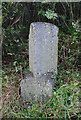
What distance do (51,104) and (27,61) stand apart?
1.26 metres

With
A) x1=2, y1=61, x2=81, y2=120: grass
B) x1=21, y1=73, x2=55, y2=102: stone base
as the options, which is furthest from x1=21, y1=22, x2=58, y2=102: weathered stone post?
x1=2, y1=61, x2=81, y2=120: grass

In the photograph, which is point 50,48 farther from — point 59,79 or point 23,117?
point 23,117

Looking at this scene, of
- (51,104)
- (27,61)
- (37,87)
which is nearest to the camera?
(51,104)

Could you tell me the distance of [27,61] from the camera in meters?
3.36

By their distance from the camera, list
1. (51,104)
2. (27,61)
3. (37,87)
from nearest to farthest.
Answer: (51,104), (37,87), (27,61)

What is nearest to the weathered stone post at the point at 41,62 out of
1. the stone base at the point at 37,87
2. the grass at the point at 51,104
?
the stone base at the point at 37,87

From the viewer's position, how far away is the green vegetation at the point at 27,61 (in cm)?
221

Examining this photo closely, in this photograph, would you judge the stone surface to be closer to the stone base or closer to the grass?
the stone base

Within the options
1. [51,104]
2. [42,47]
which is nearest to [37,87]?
[51,104]

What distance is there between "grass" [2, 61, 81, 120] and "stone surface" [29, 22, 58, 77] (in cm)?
40

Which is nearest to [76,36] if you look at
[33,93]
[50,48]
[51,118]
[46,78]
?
[50,48]

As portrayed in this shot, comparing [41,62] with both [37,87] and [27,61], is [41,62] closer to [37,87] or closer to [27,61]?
[37,87]

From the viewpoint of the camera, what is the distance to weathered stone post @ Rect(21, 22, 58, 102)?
2.35 m

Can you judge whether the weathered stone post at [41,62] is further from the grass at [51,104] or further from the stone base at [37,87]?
the grass at [51,104]
